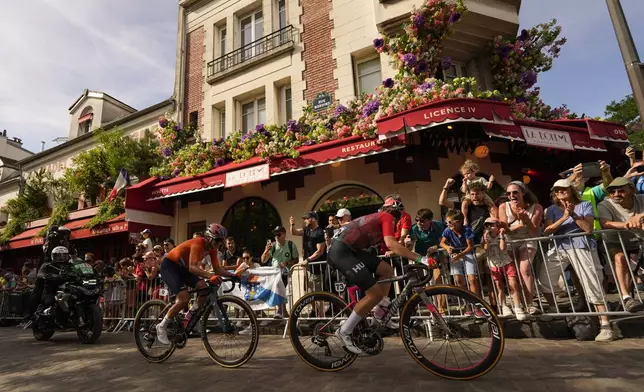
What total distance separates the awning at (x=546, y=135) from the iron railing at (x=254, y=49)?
22.3 ft

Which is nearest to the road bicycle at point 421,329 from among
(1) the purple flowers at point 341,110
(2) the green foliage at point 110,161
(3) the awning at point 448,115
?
(3) the awning at point 448,115

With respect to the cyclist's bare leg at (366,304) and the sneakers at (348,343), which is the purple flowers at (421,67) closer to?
the cyclist's bare leg at (366,304)

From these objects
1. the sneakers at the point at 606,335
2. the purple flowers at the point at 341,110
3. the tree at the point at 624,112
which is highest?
the tree at the point at 624,112

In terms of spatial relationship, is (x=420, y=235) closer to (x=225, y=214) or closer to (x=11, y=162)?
(x=225, y=214)

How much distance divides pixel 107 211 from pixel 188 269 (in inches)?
360

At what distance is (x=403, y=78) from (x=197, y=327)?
6642mm

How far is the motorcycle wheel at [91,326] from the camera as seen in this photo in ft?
20.3

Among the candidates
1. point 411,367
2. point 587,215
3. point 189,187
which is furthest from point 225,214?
point 587,215

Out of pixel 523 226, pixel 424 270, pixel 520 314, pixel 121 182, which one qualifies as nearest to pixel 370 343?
Result: pixel 424 270

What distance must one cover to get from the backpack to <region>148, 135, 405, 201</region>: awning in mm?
4189

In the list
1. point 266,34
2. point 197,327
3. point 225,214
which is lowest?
point 197,327

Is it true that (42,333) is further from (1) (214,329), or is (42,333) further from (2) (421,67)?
(2) (421,67)

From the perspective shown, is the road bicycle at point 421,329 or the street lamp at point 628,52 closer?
the road bicycle at point 421,329

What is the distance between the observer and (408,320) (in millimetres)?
3287
